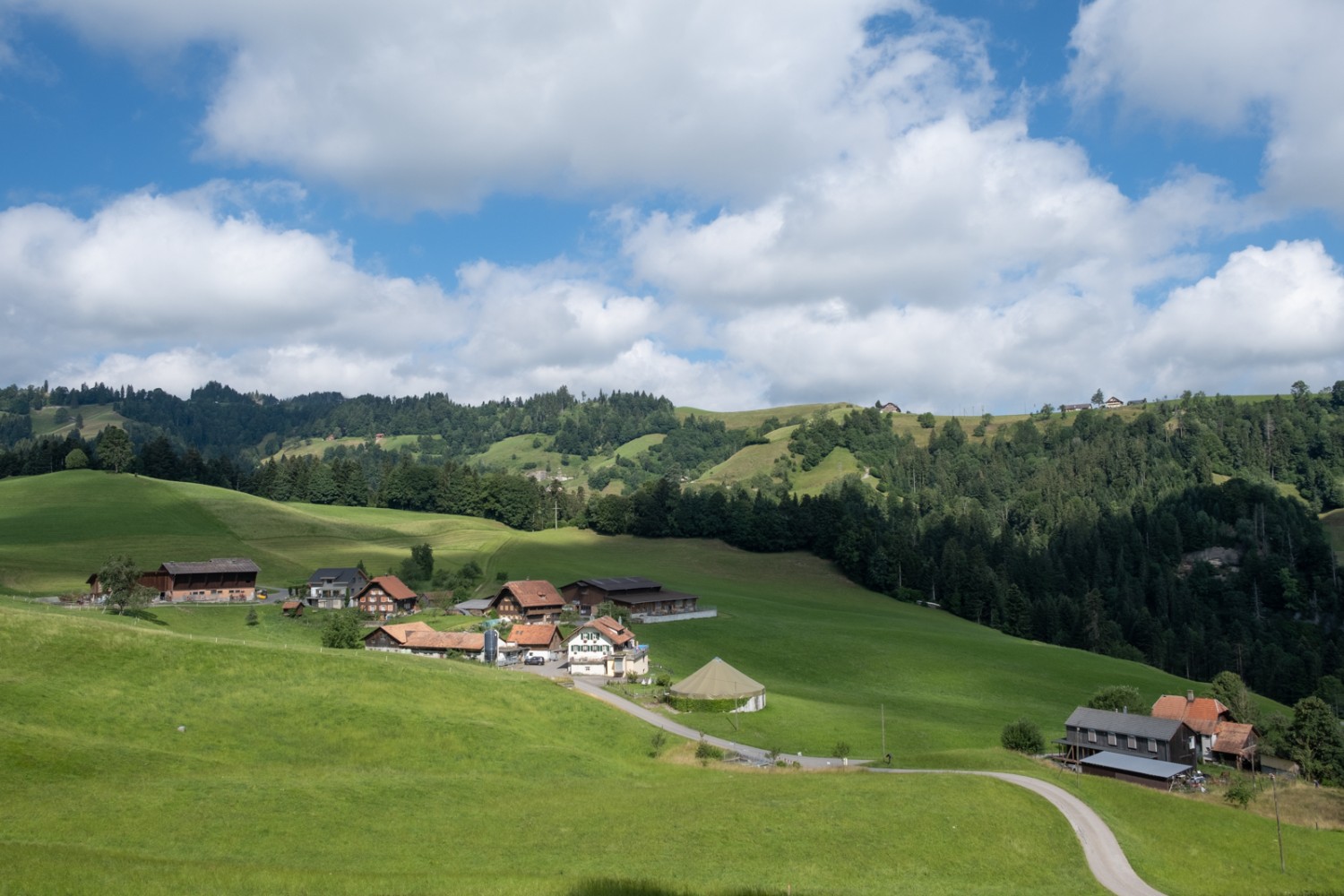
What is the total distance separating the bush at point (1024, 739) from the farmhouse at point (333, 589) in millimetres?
72395

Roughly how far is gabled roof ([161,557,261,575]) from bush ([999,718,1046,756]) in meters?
84.7

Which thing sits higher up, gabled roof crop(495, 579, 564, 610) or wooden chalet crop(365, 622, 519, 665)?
gabled roof crop(495, 579, 564, 610)

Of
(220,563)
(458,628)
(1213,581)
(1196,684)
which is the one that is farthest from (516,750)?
(1213,581)

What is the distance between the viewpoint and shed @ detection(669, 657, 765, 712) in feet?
222

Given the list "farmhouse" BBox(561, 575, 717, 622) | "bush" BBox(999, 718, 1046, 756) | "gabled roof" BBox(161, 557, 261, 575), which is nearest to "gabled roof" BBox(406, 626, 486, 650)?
"farmhouse" BBox(561, 575, 717, 622)

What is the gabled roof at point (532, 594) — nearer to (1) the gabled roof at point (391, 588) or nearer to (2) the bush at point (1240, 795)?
(1) the gabled roof at point (391, 588)

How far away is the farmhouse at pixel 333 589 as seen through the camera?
10038 cm

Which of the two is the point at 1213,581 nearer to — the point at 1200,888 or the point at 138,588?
the point at 1200,888

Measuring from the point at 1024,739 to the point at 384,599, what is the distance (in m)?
72.2

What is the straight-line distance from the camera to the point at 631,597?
105312 millimetres

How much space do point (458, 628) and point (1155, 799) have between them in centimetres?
6529

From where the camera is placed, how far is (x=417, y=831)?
3188cm

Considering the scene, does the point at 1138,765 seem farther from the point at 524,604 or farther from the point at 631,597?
the point at 524,604

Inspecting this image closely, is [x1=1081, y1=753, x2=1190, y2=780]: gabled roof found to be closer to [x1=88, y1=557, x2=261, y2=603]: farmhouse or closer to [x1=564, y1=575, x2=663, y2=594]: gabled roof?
[x1=564, y1=575, x2=663, y2=594]: gabled roof
